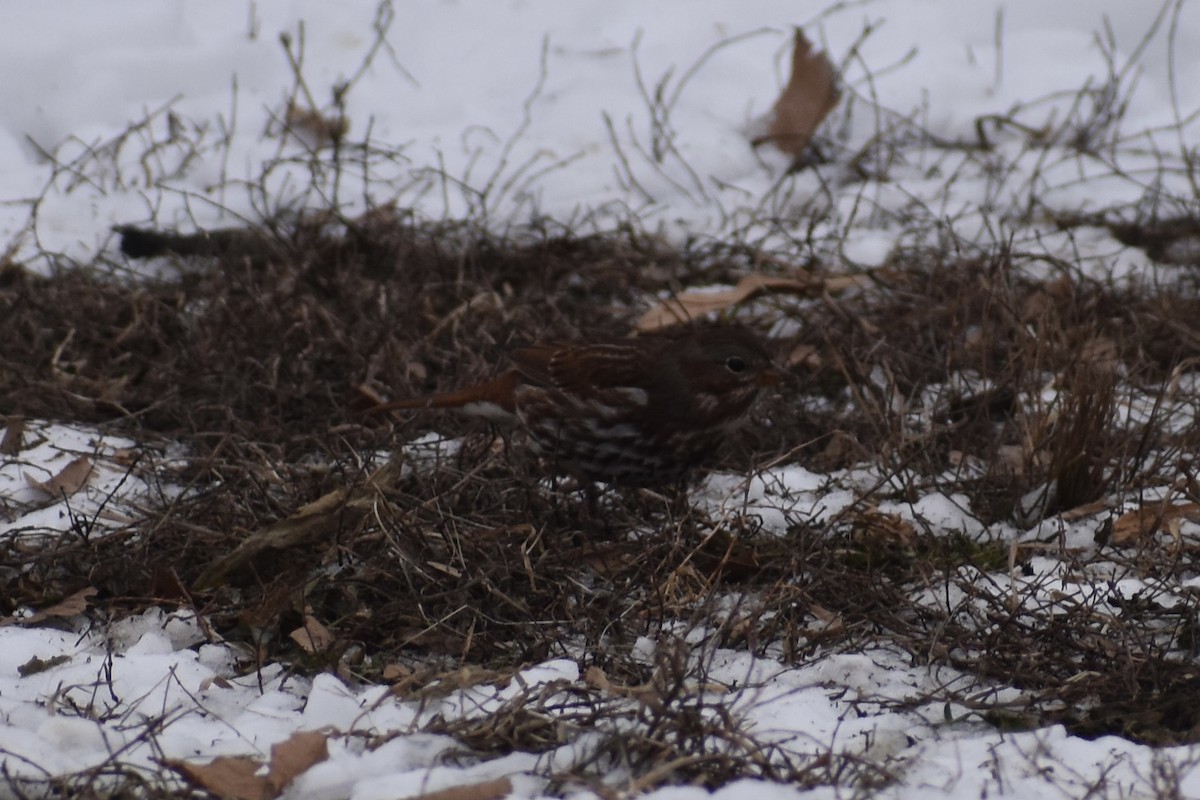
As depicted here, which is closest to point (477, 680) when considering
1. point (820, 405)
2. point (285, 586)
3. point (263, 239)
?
point (285, 586)

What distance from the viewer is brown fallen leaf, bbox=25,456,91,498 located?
12.7 ft

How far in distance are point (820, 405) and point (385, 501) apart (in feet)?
5.70

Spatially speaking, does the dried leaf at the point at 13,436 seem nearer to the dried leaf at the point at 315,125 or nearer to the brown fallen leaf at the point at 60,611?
the brown fallen leaf at the point at 60,611

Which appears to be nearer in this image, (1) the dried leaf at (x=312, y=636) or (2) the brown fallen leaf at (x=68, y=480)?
(1) the dried leaf at (x=312, y=636)

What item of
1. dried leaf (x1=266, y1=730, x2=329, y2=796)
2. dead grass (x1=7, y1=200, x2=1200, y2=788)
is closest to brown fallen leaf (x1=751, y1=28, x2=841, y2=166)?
dead grass (x1=7, y1=200, x2=1200, y2=788)

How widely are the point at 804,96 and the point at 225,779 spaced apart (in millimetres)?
5025

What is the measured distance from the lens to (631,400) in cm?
391

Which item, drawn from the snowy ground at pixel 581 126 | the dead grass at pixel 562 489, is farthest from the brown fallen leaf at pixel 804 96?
the dead grass at pixel 562 489

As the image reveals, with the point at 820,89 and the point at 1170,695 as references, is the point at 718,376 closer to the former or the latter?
the point at 1170,695

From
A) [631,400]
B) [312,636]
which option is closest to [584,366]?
[631,400]

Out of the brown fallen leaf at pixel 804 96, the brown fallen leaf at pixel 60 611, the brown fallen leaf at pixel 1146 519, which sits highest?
the brown fallen leaf at pixel 804 96

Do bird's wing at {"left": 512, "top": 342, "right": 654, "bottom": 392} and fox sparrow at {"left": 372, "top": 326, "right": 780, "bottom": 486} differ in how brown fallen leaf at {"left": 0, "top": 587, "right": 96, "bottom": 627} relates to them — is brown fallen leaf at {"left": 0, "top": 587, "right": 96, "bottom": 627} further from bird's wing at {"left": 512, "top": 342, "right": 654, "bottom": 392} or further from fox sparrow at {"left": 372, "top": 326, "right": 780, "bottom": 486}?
bird's wing at {"left": 512, "top": 342, "right": 654, "bottom": 392}

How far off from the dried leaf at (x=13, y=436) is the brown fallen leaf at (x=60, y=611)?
95 cm

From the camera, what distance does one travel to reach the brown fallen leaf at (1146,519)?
345cm
